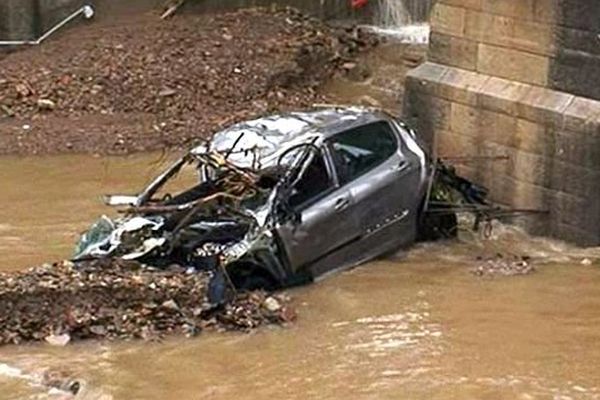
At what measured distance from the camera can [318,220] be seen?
1363 cm

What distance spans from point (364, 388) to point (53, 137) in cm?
1031

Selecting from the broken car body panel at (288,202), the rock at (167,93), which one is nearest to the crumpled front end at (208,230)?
the broken car body panel at (288,202)

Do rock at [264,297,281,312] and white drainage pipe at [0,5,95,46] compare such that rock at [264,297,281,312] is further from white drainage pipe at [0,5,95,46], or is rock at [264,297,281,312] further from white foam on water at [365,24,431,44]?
white foam on water at [365,24,431,44]

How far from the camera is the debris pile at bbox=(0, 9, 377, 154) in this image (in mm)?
20844

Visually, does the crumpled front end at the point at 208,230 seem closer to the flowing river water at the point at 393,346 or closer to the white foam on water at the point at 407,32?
the flowing river water at the point at 393,346

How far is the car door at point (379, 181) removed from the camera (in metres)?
14.1

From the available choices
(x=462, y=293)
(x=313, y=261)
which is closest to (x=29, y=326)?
(x=313, y=261)

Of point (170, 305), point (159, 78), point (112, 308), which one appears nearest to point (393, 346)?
point (170, 305)

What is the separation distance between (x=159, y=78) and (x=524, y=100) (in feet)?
25.1

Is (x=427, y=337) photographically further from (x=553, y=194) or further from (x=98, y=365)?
(x=553, y=194)

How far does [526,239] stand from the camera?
16047mm

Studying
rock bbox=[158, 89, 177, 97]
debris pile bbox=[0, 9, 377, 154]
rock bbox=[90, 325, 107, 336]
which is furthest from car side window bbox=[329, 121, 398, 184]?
rock bbox=[158, 89, 177, 97]

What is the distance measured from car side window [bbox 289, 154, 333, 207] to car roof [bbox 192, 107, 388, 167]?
28cm

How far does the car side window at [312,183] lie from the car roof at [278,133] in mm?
283
